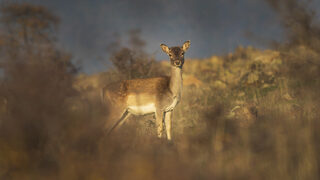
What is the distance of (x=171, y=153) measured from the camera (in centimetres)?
453

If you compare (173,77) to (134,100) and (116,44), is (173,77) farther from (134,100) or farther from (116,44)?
(116,44)

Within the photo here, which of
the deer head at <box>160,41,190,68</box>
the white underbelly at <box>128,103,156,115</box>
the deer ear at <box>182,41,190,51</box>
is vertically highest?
the deer ear at <box>182,41,190,51</box>

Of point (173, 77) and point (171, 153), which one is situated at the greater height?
point (173, 77)

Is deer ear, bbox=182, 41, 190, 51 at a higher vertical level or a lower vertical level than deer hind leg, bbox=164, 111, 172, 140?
higher

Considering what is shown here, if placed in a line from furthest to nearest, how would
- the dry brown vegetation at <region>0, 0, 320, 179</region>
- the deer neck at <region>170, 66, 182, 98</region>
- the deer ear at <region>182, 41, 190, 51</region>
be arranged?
the deer ear at <region>182, 41, 190, 51</region> → the deer neck at <region>170, 66, 182, 98</region> → the dry brown vegetation at <region>0, 0, 320, 179</region>

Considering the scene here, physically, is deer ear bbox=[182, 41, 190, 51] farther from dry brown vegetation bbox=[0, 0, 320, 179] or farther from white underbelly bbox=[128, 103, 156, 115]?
dry brown vegetation bbox=[0, 0, 320, 179]

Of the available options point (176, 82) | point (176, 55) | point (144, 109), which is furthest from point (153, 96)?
point (176, 55)

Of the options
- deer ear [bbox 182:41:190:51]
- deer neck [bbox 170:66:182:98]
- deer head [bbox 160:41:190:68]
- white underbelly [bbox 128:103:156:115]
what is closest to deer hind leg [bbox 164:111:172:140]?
white underbelly [bbox 128:103:156:115]

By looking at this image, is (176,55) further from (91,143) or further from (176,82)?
(91,143)

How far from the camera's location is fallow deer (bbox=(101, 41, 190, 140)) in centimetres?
831

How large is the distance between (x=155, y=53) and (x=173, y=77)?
20.0 ft

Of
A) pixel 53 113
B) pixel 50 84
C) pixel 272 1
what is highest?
pixel 272 1

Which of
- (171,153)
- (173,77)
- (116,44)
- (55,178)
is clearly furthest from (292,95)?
(55,178)

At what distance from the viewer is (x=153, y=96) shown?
27.8ft
